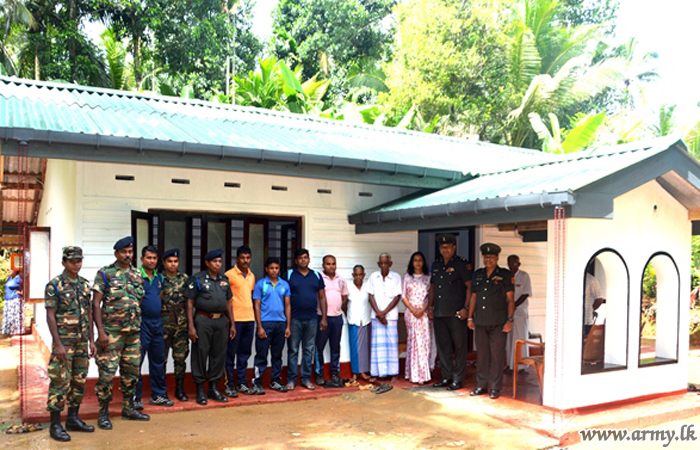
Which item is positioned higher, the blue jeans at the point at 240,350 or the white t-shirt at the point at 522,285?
the white t-shirt at the point at 522,285

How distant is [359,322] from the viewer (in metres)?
8.21

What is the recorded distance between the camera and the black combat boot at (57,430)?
18.4 feet

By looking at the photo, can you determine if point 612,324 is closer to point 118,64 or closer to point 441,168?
point 441,168

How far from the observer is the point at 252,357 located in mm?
7988

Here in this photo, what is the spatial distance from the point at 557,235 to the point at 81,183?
5.28m

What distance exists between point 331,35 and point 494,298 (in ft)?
70.4

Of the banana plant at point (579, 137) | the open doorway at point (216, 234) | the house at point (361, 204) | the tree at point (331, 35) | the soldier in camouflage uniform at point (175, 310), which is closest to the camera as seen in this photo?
the house at point (361, 204)

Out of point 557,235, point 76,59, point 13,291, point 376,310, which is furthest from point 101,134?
point 76,59

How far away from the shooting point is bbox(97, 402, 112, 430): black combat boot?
596 cm

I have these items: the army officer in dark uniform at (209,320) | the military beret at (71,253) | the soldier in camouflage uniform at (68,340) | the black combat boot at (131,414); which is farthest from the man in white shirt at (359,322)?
the military beret at (71,253)

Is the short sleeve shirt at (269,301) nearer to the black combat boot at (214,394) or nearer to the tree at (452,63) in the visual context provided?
the black combat boot at (214,394)

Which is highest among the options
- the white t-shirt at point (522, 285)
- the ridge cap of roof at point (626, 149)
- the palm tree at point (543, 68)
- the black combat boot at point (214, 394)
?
the palm tree at point (543, 68)

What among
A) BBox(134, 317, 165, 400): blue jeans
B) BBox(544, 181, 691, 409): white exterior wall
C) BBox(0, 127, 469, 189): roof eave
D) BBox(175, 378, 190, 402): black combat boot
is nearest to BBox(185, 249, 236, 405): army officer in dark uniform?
BBox(175, 378, 190, 402): black combat boot

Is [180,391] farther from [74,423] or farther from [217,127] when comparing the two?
[217,127]
